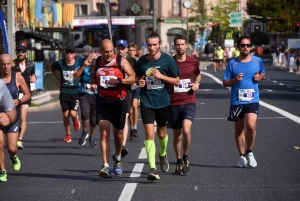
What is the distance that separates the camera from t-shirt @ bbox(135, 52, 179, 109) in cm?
1041

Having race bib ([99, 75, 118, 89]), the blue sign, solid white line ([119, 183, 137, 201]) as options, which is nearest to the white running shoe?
solid white line ([119, 183, 137, 201])

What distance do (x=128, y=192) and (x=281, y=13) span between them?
2774 inches

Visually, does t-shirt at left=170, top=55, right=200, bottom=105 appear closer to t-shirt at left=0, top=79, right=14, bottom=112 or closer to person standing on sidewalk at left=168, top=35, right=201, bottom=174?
person standing on sidewalk at left=168, top=35, right=201, bottom=174

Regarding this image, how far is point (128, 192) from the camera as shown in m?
9.49

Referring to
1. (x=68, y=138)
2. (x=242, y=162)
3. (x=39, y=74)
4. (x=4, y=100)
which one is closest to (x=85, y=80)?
(x=68, y=138)

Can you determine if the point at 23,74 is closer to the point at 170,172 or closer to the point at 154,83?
the point at 170,172

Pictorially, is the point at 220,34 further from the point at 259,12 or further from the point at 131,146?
the point at 131,146

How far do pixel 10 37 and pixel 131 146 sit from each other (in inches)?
443

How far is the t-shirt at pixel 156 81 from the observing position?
1041cm

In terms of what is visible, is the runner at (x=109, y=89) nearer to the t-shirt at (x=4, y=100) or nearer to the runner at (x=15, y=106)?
the runner at (x=15, y=106)

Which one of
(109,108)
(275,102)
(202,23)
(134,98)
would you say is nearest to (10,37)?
(275,102)

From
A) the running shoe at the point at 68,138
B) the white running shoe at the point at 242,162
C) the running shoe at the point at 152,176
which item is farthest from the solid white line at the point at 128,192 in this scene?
the running shoe at the point at 68,138

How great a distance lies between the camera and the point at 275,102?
25.8 m

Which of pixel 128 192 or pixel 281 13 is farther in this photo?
pixel 281 13
